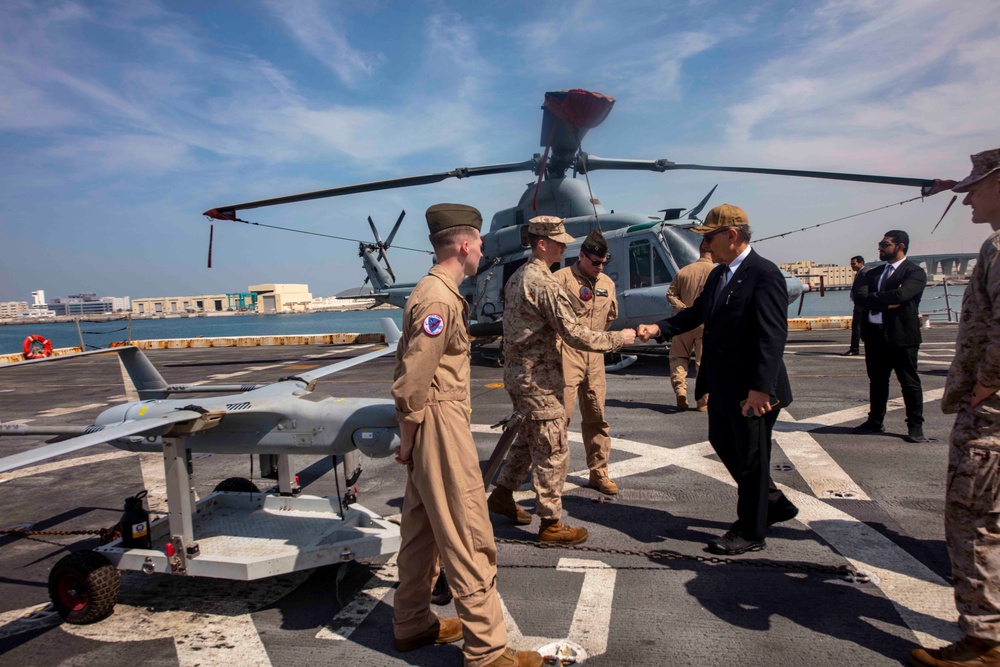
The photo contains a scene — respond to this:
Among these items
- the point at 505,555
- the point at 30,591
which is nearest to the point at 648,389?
the point at 505,555

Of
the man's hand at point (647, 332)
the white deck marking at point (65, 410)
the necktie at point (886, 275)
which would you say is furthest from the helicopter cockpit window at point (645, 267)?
the white deck marking at point (65, 410)

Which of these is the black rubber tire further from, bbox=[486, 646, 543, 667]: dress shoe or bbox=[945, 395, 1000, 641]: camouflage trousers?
bbox=[945, 395, 1000, 641]: camouflage trousers

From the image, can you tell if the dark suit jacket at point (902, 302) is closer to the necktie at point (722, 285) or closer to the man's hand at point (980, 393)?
the necktie at point (722, 285)

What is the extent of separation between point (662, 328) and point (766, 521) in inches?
57.3

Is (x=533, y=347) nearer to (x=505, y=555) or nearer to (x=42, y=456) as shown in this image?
(x=505, y=555)

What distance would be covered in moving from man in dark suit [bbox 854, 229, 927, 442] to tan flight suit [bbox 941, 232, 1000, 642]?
372cm

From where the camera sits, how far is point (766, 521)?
12.1 feet

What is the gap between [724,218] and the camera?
3.66 meters

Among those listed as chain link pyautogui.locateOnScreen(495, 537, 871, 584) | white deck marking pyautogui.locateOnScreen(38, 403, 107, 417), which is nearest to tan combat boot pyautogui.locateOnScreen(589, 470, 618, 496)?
chain link pyautogui.locateOnScreen(495, 537, 871, 584)

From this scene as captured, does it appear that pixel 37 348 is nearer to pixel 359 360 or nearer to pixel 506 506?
A: pixel 359 360

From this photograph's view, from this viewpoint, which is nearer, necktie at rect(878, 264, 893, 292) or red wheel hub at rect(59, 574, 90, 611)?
red wheel hub at rect(59, 574, 90, 611)

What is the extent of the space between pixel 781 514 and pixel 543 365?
1.87m

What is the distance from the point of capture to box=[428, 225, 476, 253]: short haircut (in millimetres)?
2824

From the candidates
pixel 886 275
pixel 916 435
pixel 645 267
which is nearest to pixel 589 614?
pixel 916 435
